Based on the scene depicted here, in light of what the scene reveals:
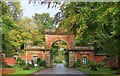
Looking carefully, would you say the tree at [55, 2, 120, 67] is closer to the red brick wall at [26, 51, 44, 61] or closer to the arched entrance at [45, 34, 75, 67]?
the arched entrance at [45, 34, 75, 67]

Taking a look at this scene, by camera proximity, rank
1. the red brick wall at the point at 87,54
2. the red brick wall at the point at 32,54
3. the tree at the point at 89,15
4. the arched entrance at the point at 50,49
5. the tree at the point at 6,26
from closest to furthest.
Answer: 1. the tree at the point at 89,15
2. the tree at the point at 6,26
3. the arched entrance at the point at 50,49
4. the red brick wall at the point at 87,54
5. the red brick wall at the point at 32,54

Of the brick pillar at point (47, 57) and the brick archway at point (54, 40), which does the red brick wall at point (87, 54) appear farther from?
the brick pillar at point (47, 57)

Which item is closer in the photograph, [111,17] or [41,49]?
[111,17]

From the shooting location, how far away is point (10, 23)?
88.0 ft

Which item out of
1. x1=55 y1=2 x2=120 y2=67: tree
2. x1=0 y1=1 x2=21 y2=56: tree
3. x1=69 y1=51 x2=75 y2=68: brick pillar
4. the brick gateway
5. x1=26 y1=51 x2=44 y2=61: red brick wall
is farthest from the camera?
x1=26 y1=51 x2=44 y2=61: red brick wall

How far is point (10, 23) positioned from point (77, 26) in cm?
956

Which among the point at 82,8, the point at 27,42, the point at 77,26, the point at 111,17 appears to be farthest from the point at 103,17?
the point at 27,42

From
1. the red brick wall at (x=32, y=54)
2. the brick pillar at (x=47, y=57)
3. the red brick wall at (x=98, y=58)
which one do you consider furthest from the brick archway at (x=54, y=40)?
the red brick wall at (x=98, y=58)

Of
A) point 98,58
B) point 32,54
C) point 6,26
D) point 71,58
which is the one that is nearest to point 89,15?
point 6,26

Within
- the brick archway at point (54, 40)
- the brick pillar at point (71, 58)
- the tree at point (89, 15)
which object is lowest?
the brick pillar at point (71, 58)

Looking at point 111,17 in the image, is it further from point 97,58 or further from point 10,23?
point 97,58

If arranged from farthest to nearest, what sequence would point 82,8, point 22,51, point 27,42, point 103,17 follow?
point 22,51
point 27,42
point 82,8
point 103,17

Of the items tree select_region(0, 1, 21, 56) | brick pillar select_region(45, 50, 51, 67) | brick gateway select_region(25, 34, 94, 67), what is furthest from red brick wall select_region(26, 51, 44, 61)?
tree select_region(0, 1, 21, 56)

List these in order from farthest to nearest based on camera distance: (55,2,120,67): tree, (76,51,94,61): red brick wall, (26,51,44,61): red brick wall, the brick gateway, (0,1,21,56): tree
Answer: (26,51,44,61): red brick wall, (76,51,94,61): red brick wall, the brick gateway, (0,1,21,56): tree, (55,2,120,67): tree
